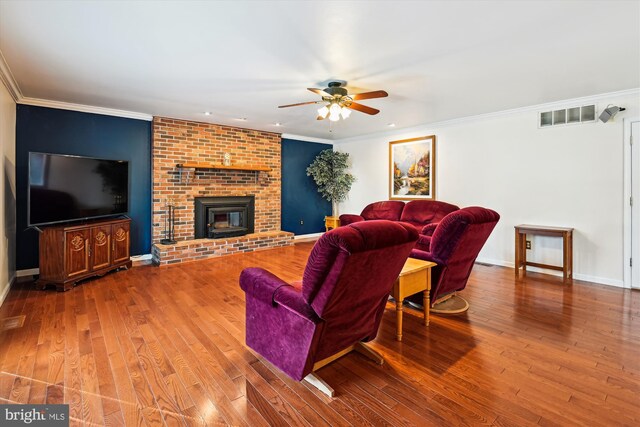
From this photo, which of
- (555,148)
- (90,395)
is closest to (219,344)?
(90,395)

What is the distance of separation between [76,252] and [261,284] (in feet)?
10.6

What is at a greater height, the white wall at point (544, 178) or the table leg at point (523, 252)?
the white wall at point (544, 178)

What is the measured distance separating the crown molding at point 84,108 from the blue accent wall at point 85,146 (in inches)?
2.4

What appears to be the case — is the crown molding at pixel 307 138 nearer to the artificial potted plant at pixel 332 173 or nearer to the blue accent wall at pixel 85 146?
the artificial potted plant at pixel 332 173

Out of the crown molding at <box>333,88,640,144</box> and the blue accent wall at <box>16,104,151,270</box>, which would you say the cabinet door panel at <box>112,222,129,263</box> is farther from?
the crown molding at <box>333,88,640,144</box>

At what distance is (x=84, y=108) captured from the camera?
461 centimetres

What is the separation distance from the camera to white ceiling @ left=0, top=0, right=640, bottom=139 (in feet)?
7.09

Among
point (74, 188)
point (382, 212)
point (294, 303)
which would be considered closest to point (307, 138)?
point (382, 212)

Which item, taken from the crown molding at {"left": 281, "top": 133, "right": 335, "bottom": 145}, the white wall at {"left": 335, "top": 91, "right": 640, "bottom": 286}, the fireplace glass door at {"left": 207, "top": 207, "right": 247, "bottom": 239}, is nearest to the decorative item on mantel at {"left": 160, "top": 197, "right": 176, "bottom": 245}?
the fireplace glass door at {"left": 207, "top": 207, "right": 247, "bottom": 239}

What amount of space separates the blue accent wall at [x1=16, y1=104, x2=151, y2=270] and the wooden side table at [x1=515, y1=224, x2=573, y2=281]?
19.2ft

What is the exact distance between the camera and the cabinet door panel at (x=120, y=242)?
14.6ft

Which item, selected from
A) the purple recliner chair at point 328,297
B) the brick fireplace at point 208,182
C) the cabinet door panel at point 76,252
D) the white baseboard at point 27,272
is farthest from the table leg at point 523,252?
the white baseboard at point 27,272

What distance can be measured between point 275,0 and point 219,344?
8.30 ft

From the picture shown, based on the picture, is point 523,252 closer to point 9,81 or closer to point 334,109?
point 334,109
